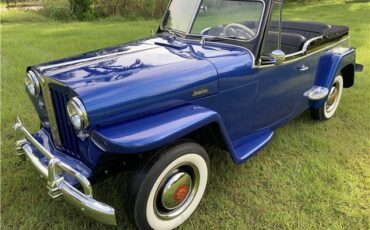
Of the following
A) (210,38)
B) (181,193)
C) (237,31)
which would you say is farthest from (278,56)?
Answer: (181,193)

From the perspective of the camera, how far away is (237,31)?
117 inches

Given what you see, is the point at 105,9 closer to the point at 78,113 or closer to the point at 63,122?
the point at 63,122

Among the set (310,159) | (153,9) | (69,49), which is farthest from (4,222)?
(153,9)

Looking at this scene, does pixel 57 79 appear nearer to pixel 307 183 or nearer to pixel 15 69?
pixel 307 183

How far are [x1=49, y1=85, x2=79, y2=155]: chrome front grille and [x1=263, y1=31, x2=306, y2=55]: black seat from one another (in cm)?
196

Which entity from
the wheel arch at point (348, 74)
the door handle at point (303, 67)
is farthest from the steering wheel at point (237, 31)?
the wheel arch at point (348, 74)

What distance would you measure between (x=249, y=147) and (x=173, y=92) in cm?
93

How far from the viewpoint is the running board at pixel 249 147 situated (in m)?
2.71

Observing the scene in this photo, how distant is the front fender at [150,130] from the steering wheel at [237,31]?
0.96 meters

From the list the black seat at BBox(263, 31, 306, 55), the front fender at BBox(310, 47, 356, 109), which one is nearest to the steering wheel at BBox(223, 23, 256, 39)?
the black seat at BBox(263, 31, 306, 55)

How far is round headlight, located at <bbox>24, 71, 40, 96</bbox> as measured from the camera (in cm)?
246

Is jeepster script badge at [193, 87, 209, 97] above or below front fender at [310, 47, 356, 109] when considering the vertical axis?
above

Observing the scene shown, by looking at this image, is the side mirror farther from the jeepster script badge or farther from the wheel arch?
the wheel arch

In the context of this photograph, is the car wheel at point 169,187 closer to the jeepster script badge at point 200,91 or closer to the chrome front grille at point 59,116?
the jeepster script badge at point 200,91
